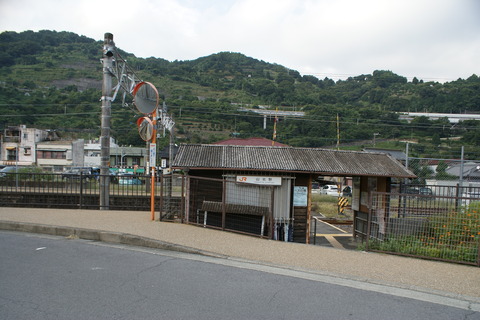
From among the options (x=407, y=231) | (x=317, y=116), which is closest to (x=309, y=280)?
(x=407, y=231)

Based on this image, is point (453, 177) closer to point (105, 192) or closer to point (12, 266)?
point (105, 192)

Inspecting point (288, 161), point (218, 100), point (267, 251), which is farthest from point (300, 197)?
point (218, 100)

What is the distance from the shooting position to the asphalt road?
4.15 metres

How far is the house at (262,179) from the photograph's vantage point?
9711 millimetres

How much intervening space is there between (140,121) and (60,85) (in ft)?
318

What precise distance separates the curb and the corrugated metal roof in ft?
9.91

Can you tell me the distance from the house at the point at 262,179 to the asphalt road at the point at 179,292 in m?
3.25

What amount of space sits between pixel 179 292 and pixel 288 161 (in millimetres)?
6753

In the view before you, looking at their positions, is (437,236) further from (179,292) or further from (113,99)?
(113,99)

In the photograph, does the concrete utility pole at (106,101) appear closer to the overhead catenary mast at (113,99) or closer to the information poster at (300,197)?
the overhead catenary mast at (113,99)

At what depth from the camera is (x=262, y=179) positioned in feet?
34.2

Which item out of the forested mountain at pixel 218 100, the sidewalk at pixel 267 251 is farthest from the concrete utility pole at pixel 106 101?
the forested mountain at pixel 218 100

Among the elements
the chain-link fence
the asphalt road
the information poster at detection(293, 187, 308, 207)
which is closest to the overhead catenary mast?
the asphalt road

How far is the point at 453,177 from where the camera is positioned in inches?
648
